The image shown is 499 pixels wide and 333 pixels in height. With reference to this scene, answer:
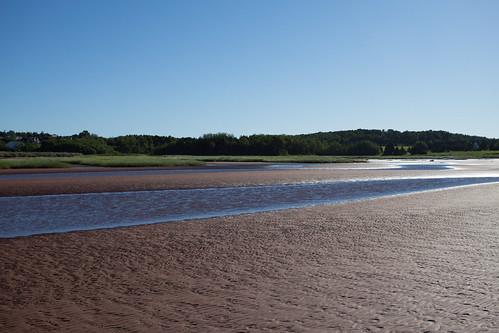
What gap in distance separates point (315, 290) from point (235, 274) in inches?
69.7

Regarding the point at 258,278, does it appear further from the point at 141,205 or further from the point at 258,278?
the point at 141,205

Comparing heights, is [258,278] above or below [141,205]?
below

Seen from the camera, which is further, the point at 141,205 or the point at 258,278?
the point at 141,205

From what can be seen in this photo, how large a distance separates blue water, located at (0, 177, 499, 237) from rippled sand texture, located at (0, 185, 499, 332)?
7.75 feet

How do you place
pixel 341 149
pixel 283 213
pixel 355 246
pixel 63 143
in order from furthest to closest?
pixel 341 149 < pixel 63 143 < pixel 283 213 < pixel 355 246

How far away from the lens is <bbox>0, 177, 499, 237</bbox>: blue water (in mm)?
16438

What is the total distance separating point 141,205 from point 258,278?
13661mm

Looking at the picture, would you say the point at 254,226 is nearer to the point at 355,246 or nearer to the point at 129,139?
the point at 355,246

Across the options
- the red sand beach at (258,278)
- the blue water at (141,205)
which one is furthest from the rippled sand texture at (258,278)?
the blue water at (141,205)

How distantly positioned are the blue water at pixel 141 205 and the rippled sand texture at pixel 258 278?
7.75 feet

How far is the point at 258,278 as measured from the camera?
8953mm

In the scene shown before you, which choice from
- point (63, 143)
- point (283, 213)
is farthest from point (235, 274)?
point (63, 143)

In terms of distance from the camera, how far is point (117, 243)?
12.5m

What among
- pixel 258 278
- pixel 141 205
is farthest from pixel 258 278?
pixel 141 205
